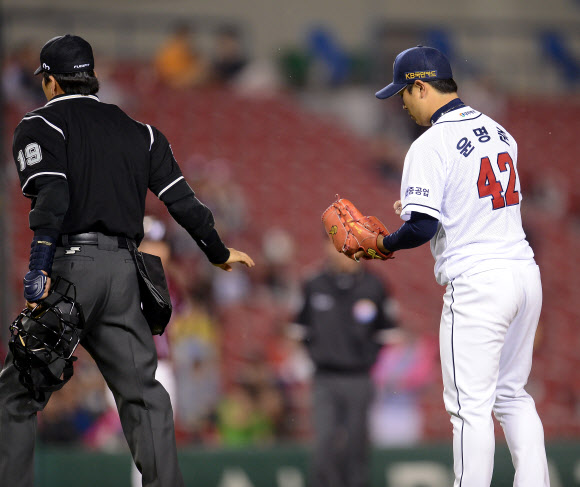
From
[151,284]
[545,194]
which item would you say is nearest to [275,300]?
[545,194]

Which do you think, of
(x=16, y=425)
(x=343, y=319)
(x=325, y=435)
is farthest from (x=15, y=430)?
(x=343, y=319)

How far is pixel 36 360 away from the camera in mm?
3971

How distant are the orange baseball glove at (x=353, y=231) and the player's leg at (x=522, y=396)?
641mm

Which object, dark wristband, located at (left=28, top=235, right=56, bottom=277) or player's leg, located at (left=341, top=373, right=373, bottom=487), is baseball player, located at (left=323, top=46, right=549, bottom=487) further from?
player's leg, located at (left=341, top=373, right=373, bottom=487)

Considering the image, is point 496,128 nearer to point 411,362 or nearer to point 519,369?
point 519,369

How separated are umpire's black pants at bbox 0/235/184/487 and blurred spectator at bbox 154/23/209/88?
10.3m

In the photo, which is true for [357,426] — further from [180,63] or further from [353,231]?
[180,63]

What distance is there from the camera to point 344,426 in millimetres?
7367

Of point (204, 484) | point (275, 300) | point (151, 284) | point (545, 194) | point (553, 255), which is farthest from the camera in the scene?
point (545, 194)

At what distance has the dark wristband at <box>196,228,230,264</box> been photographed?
4.55 meters

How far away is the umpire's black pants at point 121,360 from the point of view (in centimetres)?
407

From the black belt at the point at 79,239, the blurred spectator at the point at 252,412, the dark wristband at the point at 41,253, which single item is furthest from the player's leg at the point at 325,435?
the dark wristband at the point at 41,253

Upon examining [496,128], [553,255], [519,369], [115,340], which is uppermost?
[496,128]

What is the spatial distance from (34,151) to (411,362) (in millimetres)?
6103
